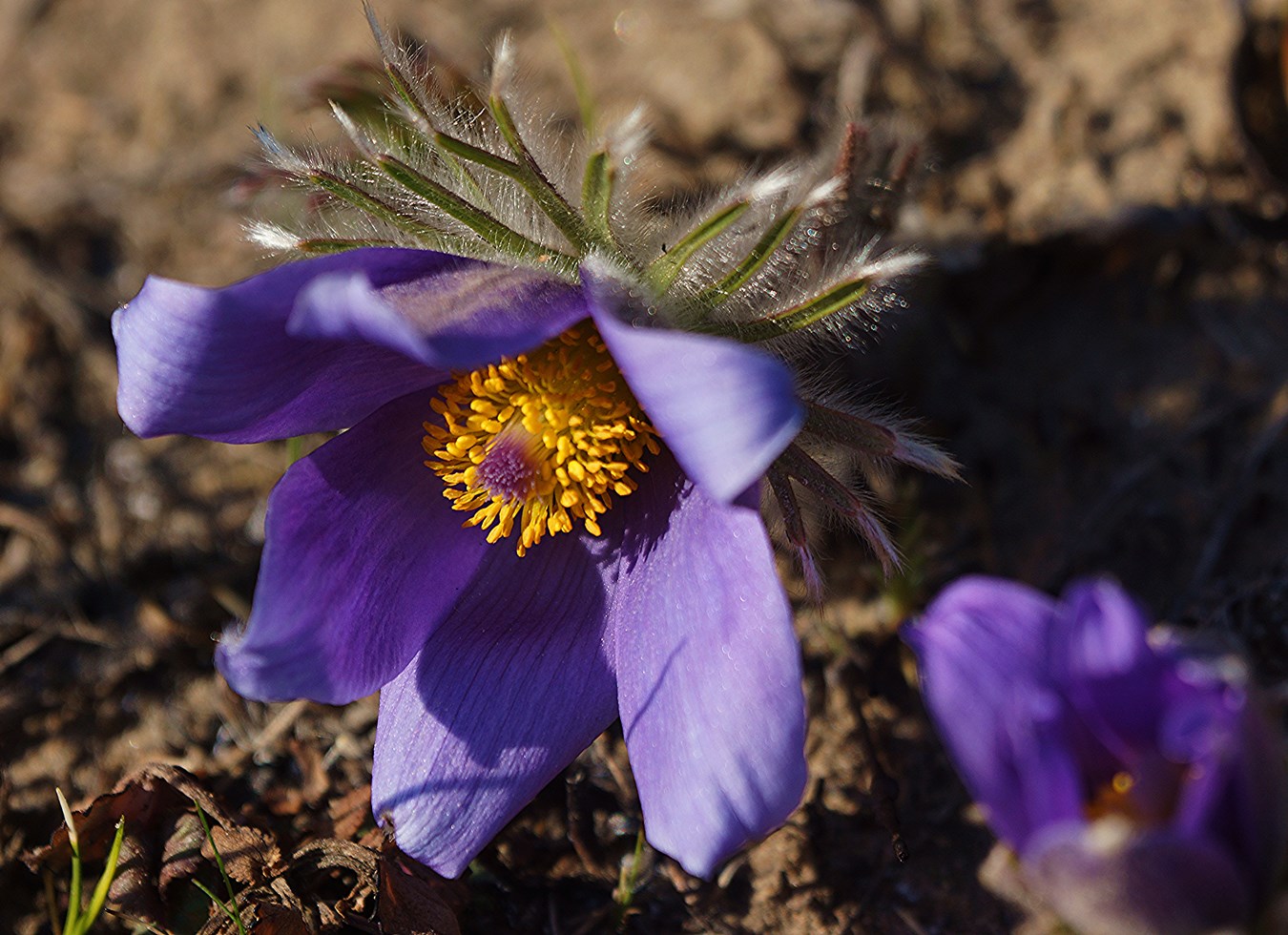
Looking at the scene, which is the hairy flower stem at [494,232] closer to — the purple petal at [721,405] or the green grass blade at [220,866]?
the purple petal at [721,405]

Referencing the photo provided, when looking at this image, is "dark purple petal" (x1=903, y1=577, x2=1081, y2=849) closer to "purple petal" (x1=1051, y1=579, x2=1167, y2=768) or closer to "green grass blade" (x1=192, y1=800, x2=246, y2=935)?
"purple petal" (x1=1051, y1=579, x2=1167, y2=768)

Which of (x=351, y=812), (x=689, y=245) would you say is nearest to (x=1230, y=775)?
(x=689, y=245)

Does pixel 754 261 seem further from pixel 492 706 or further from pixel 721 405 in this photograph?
pixel 492 706

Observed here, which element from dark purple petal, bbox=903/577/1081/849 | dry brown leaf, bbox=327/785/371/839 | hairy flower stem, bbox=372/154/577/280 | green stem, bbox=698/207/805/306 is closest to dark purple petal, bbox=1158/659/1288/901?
dark purple petal, bbox=903/577/1081/849

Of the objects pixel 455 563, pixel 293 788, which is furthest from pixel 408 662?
pixel 293 788

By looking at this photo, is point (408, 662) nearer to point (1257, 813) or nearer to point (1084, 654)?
point (1084, 654)
